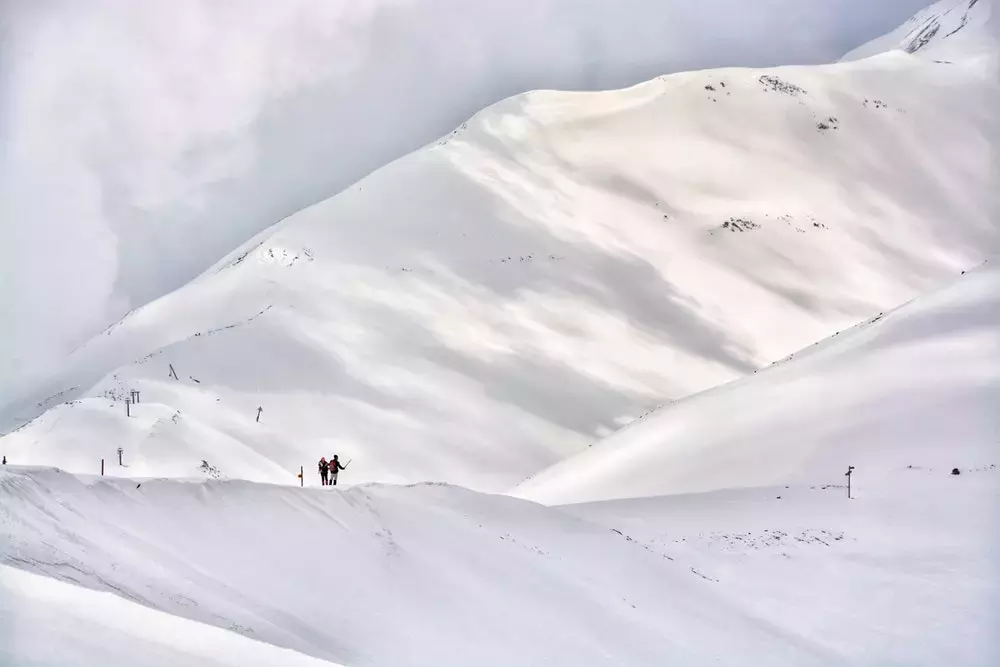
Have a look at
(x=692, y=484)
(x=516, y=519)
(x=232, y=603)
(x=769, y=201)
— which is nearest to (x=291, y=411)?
(x=692, y=484)

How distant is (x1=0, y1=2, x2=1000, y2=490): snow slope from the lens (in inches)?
2005

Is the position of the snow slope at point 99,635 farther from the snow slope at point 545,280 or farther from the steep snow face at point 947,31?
the steep snow face at point 947,31

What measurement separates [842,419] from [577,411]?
2529 centimetres

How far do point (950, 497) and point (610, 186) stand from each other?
53594mm

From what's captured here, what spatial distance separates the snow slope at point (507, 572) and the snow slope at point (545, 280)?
1695 centimetres

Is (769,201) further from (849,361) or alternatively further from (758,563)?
(758,563)

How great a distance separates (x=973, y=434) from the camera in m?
31.4

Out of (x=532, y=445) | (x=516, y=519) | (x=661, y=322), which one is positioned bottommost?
(x=516, y=519)

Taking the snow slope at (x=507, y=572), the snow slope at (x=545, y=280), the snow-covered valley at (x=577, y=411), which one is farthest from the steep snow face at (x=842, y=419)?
the snow slope at (x=545, y=280)

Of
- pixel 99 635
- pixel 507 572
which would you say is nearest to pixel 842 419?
pixel 507 572

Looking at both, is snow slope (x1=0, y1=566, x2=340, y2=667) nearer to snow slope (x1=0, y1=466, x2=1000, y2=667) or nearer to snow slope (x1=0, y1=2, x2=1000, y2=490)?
snow slope (x1=0, y1=466, x2=1000, y2=667)

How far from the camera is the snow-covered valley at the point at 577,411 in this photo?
20.3m

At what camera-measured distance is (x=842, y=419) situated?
34.6m

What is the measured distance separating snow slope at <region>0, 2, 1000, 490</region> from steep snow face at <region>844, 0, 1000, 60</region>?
987 centimetres
